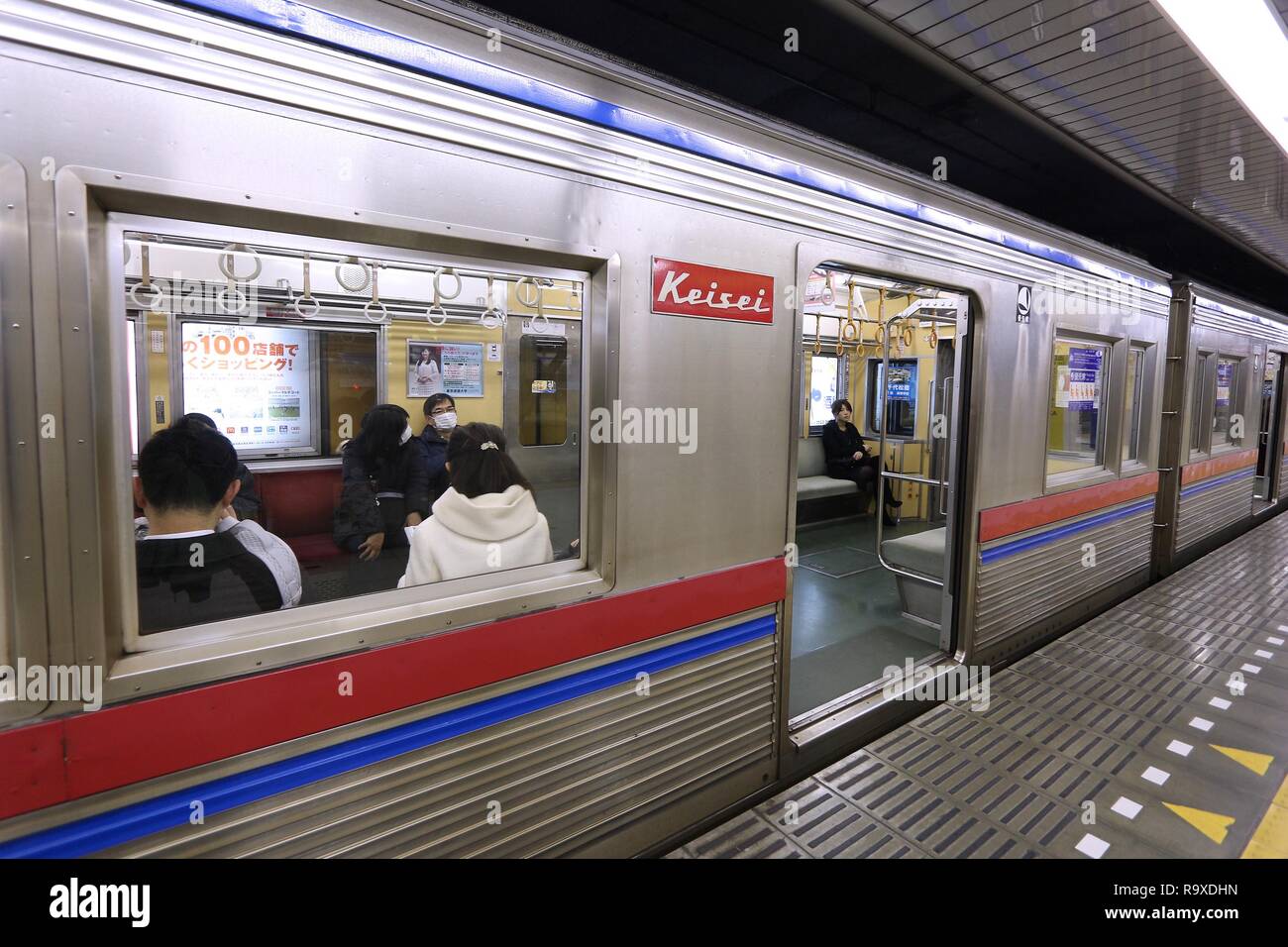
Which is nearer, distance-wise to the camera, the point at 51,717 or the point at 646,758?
the point at 51,717

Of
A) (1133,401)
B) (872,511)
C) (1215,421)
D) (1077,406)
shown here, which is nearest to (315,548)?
(1077,406)

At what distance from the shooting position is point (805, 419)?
30.4ft

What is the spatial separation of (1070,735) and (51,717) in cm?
426

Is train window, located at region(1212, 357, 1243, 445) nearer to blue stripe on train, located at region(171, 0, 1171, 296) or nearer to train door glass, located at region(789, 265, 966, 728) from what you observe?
train door glass, located at region(789, 265, 966, 728)

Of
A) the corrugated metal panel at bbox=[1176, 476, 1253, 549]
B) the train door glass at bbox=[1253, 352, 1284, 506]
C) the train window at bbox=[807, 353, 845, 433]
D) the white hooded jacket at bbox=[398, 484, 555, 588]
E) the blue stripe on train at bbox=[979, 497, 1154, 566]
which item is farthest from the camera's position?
the train door glass at bbox=[1253, 352, 1284, 506]

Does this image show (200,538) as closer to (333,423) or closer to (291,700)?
(291,700)

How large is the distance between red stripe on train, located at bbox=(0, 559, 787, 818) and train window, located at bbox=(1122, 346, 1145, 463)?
17.6ft

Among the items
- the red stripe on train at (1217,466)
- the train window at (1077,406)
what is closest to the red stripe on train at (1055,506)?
the train window at (1077,406)

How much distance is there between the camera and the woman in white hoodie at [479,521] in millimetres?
2201

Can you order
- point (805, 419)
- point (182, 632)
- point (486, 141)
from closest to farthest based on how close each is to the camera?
point (182, 632)
point (486, 141)
point (805, 419)

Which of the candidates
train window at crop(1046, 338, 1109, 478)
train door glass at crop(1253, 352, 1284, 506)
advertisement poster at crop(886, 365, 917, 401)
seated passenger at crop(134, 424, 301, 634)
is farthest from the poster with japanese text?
train door glass at crop(1253, 352, 1284, 506)

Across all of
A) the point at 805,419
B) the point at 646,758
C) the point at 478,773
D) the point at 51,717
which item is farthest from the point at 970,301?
the point at 805,419

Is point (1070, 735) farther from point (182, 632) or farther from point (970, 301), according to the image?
point (182, 632)

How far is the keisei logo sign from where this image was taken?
2395 mm
